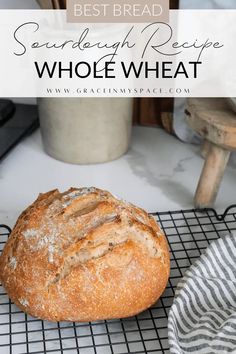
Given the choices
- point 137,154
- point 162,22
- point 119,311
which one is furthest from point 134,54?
point 119,311

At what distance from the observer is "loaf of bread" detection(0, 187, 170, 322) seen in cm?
78

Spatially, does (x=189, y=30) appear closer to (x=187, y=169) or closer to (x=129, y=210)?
(x=187, y=169)

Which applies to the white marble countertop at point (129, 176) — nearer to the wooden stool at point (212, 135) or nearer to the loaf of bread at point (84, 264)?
the wooden stool at point (212, 135)

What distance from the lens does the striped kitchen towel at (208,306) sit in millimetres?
745

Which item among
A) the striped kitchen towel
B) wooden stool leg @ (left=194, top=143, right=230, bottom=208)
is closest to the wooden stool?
wooden stool leg @ (left=194, top=143, right=230, bottom=208)

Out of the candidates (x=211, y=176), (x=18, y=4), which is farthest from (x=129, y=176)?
(x=18, y=4)

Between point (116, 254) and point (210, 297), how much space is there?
5.5 inches

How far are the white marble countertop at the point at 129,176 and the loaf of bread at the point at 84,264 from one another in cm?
25

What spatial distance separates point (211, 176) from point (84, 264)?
1.18 ft

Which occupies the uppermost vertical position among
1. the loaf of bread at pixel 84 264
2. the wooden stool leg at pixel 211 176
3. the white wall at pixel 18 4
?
the white wall at pixel 18 4

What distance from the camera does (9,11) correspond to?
127cm

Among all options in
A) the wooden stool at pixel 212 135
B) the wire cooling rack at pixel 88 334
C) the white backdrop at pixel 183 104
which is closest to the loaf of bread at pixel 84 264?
the wire cooling rack at pixel 88 334

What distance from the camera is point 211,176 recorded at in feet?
3.50

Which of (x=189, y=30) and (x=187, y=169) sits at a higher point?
(x=189, y=30)
